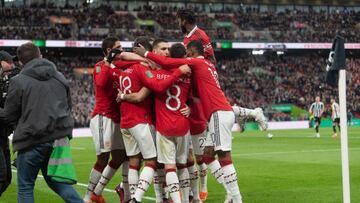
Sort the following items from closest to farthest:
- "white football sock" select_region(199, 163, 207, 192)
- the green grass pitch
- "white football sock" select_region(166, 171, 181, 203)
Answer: "white football sock" select_region(166, 171, 181, 203)
"white football sock" select_region(199, 163, 207, 192)
the green grass pitch

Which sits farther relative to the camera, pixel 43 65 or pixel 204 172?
pixel 204 172

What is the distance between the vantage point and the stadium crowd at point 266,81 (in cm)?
5634

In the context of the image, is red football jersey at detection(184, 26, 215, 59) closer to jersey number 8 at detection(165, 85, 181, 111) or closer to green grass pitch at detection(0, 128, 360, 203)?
jersey number 8 at detection(165, 85, 181, 111)

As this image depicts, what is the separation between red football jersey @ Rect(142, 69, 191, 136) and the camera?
889 cm

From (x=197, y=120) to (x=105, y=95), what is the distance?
152cm

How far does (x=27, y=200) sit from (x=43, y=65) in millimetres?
1600

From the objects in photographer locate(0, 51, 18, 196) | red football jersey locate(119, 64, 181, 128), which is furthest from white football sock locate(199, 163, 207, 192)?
photographer locate(0, 51, 18, 196)

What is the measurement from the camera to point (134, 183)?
9383 millimetres

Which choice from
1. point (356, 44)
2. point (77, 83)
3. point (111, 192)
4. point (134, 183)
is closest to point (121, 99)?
point (134, 183)

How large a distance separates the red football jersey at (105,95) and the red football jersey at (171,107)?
1194mm

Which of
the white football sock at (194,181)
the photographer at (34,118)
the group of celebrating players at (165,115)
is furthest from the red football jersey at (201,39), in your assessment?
the photographer at (34,118)

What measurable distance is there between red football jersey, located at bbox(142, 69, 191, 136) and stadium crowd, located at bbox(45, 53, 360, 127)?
42.5 metres

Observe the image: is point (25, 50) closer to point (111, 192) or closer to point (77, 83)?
point (111, 192)

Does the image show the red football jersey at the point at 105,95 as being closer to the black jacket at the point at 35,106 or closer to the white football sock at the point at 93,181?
the white football sock at the point at 93,181
